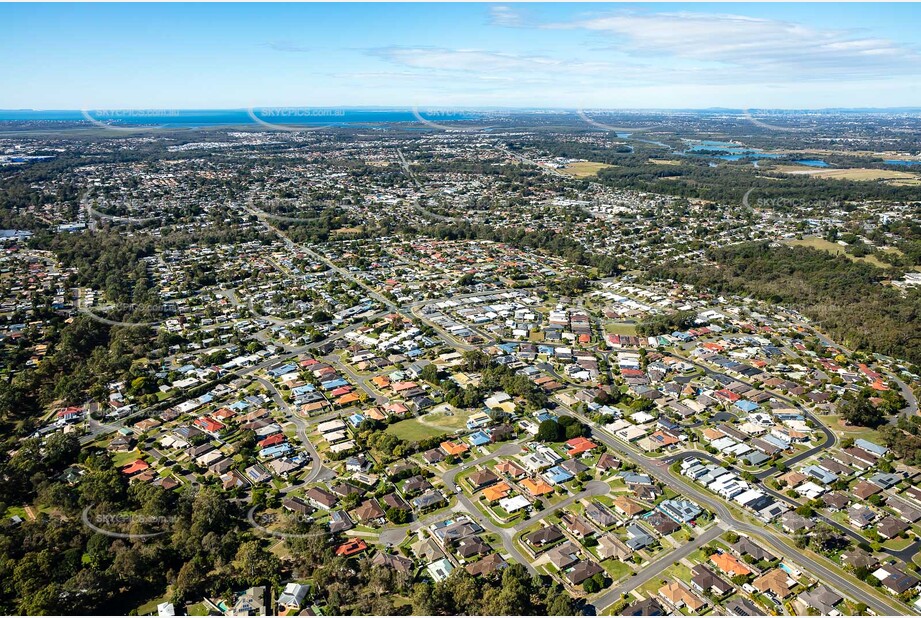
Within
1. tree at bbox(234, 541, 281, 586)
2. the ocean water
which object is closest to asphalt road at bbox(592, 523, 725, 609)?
tree at bbox(234, 541, 281, 586)

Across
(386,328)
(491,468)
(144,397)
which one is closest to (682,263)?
(386,328)

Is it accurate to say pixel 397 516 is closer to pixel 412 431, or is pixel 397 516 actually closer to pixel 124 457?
pixel 412 431

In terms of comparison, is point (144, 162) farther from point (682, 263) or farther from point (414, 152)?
point (682, 263)

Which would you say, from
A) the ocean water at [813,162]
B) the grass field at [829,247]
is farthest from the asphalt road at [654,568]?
the ocean water at [813,162]

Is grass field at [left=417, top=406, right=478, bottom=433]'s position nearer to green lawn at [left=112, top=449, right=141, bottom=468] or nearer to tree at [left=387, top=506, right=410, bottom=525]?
tree at [left=387, top=506, right=410, bottom=525]

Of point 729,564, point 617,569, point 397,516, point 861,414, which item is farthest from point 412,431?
point 861,414
